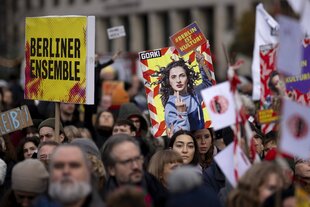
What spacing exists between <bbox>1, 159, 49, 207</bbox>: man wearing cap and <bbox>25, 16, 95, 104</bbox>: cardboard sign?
2420 millimetres

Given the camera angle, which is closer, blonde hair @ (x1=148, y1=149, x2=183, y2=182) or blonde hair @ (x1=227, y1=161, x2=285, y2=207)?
blonde hair @ (x1=227, y1=161, x2=285, y2=207)

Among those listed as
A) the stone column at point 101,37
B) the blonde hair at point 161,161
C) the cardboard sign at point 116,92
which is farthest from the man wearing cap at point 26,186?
the stone column at point 101,37

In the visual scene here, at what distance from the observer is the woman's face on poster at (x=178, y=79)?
11820 millimetres

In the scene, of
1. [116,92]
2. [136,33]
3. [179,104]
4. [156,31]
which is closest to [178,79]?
[179,104]

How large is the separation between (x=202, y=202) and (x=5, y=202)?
1825 millimetres

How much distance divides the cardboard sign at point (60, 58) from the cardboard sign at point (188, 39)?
50.5 inches

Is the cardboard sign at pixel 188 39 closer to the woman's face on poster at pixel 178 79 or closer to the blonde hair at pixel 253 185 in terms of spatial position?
the woman's face on poster at pixel 178 79

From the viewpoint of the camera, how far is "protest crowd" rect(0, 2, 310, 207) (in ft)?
24.7

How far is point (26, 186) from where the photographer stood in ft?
27.7

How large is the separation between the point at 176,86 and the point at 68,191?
14.5 ft

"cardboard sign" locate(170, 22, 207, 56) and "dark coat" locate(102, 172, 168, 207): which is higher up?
"cardboard sign" locate(170, 22, 207, 56)

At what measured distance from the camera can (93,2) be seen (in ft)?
259

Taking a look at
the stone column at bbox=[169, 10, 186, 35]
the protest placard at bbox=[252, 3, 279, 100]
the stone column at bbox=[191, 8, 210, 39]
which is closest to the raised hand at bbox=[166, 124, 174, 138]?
the protest placard at bbox=[252, 3, 279, 100]

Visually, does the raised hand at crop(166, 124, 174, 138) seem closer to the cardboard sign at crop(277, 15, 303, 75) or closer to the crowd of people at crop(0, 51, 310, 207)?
the crowd of people at crop(0, 51, 310, 207)
